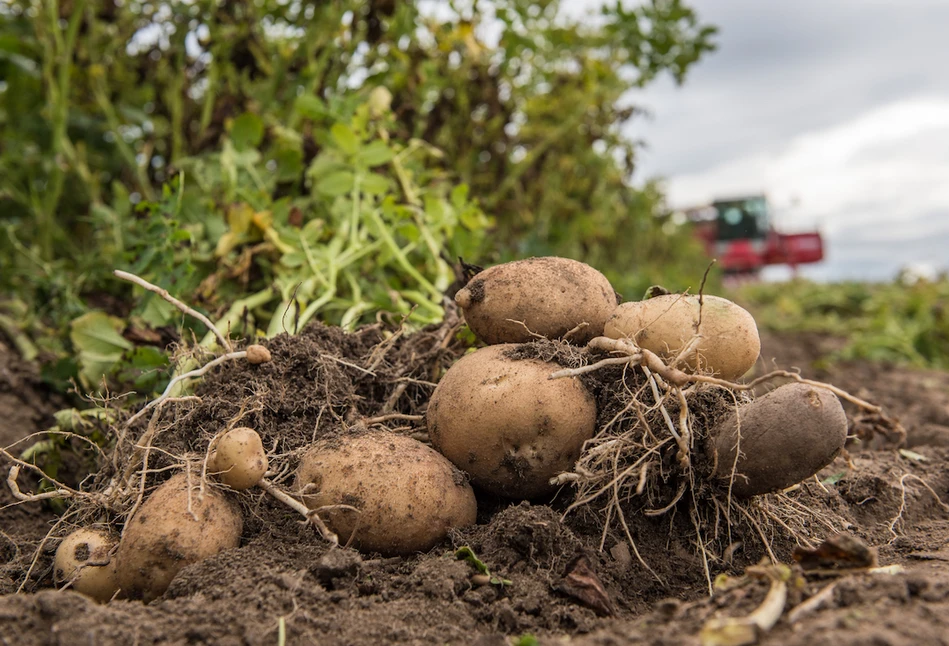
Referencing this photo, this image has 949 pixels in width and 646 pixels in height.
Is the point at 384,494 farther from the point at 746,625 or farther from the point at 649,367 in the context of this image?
the point at 746,625

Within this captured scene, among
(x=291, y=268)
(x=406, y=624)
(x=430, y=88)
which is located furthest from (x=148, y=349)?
(x=430, y=88)

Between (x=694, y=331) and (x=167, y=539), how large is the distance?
1.20 metres

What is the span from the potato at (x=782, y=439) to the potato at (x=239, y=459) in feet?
3.17

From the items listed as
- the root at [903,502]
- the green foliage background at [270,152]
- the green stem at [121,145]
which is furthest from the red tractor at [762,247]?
the root at [903,502]

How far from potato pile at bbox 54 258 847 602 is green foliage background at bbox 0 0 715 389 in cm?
58

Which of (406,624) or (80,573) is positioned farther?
(80,573)

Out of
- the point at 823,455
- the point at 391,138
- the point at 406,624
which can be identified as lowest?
the point at 406,624

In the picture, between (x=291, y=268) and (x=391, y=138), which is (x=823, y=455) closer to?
(x=291, y=268)

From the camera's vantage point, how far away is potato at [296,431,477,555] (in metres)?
1.60

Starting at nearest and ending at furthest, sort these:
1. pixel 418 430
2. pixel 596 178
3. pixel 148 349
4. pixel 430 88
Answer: pixel 418 430, pixel 148 349, pixel 430 88, pixel 596 178

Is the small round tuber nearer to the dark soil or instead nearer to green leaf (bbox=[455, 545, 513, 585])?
the dark soil

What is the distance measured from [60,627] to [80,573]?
0.36m

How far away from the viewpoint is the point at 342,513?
1.60 metres

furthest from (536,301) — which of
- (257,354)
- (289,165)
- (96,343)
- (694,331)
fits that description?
(289,165)
